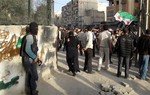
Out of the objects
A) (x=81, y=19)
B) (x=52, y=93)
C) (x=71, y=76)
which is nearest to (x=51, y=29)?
(x=71, y=76)

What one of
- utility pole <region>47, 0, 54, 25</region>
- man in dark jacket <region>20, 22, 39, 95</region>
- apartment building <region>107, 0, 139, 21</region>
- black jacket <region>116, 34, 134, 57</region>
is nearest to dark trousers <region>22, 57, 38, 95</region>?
man in dark jacket <region>20, 22, 39, 95</region>

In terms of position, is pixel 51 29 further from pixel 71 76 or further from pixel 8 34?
pixel 8 34

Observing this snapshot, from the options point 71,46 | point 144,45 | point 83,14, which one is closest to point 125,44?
point 144,45

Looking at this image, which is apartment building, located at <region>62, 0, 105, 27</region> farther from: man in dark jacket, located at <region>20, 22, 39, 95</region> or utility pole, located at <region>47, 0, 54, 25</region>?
man in dark jacket, located at <region>20, 22, 39, 95</region>

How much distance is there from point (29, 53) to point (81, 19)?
89.6 m

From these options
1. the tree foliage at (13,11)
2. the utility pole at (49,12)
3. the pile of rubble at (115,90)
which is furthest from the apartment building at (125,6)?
the tree foliage at (13,11)

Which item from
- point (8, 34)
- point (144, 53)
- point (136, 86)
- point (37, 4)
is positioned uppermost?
point (37, 4)

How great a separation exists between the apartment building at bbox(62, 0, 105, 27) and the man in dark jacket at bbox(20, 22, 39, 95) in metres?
81.8

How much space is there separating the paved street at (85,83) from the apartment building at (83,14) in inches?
3115

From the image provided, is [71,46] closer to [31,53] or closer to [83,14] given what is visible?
[31,53]

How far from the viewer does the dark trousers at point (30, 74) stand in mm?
7386

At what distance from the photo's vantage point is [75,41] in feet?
33.4

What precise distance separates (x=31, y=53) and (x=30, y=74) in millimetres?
591

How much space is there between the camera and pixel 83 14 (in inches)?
4055
